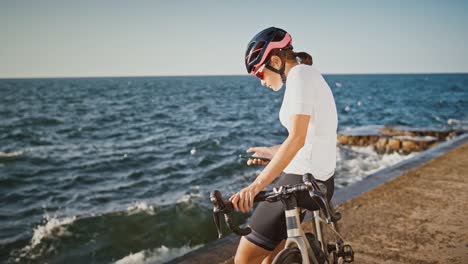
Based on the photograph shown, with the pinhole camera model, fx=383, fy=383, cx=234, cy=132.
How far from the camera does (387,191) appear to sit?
6.75 meters

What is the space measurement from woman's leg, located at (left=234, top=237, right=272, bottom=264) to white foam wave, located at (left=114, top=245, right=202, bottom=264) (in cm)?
481

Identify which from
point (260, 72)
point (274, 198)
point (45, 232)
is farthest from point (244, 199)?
point (45, 232)

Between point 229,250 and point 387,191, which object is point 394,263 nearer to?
point 229,250

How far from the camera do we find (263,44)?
7.09ft

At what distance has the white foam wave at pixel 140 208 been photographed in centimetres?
1008

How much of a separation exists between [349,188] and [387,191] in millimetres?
648

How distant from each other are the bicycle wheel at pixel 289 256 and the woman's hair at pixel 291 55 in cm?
108

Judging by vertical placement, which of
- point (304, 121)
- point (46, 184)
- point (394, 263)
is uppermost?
point (304, 121)

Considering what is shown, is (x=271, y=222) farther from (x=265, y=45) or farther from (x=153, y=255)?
(x=153, y=255)

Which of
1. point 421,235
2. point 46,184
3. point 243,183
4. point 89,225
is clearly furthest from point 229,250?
point 46,184

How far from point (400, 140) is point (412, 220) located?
13.7 m

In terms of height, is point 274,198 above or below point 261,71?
below

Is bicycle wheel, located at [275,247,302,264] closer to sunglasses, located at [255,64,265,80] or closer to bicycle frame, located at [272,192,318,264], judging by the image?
bicycle frame, located at [272,192,318,264]

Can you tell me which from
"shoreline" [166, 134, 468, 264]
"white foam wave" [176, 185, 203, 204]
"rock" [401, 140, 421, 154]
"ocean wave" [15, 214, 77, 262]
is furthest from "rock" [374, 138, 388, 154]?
"ocean wave" [15, 214, 77, 262]
